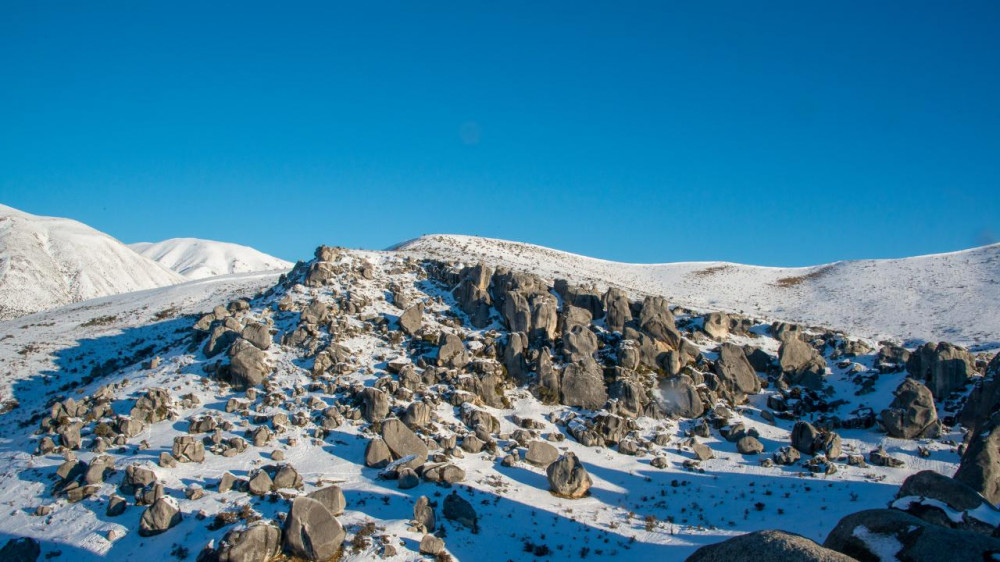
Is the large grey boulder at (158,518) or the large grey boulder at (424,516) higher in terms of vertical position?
the large grey boulder at (424,516)

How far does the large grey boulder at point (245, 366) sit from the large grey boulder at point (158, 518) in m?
12.8

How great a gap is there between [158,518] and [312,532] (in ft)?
25.0

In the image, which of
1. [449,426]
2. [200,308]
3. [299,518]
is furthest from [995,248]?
[200,308]

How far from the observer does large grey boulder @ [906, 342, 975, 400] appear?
37.1 m

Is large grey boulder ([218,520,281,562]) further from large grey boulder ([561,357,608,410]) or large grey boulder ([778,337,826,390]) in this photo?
large grey boulder ([778,337,826,390])

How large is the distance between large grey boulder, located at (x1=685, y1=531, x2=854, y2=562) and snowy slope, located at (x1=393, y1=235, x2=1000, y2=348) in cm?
4780

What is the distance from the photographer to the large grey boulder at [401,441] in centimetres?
2969

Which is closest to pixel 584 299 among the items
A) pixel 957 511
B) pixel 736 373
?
pixel 736 373

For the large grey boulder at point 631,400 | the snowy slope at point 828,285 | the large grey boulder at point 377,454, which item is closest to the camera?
the large grey boulder at point 377,454

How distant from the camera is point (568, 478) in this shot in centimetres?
2830

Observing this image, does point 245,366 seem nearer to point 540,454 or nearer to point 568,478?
point 540,454

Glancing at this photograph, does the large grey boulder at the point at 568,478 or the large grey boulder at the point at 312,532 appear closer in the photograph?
the large grey boulder at the point at 312,532

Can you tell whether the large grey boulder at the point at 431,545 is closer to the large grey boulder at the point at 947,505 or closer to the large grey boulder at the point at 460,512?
the large grey boulder at the point at 460,512

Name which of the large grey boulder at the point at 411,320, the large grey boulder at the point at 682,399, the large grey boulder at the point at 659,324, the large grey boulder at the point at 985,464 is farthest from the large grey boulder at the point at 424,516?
the large grey boulder at the point at 659,324
